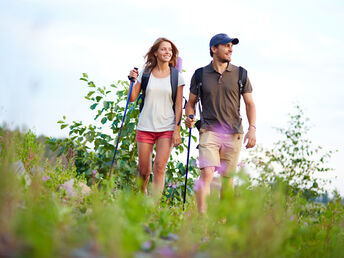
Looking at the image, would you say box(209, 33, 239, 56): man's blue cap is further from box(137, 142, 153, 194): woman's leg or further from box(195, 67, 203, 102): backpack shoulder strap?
box(137, 142, 153, 194): woman's leg

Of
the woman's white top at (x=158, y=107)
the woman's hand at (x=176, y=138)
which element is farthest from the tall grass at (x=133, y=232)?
the woman's white top at (x=158, y=107)

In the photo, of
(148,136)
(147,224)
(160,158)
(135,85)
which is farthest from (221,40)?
(147,224)

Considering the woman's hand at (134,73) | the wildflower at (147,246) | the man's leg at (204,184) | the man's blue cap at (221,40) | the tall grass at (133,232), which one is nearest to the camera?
the tall grass at (133,232)

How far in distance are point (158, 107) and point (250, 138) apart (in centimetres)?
122

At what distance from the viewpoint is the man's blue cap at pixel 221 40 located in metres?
5.30

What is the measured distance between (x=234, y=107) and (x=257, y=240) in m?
2.82

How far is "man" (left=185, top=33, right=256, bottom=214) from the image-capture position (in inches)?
204

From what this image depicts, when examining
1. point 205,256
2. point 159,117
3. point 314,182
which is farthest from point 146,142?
point 314,182

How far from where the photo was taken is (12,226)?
2.36 m

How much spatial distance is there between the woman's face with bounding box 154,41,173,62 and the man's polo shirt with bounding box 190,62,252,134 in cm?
58

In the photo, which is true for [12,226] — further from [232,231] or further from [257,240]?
[257,240]

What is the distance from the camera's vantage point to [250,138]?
5324mm

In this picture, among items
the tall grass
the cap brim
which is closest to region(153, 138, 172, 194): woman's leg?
the cap brim

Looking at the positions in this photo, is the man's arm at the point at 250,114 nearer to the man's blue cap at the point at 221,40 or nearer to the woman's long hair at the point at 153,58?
the man's blue cap at the point at 221,40
